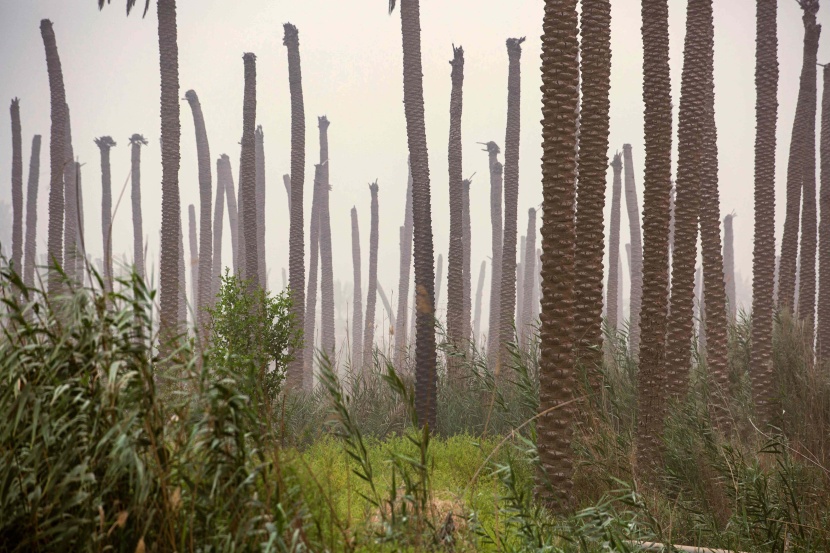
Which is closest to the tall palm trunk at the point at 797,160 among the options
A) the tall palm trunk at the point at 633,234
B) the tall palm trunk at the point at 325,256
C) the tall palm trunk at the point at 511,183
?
the tall palm trunk at the point at 511,183

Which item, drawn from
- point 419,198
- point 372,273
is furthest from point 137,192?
point 419,198

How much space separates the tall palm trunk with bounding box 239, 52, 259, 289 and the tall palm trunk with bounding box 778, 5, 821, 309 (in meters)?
11.7

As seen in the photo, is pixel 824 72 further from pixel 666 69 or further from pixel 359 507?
pixel 359 507

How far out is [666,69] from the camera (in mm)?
10109

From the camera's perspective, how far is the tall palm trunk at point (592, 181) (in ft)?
30.1

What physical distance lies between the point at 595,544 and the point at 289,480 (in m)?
2.92

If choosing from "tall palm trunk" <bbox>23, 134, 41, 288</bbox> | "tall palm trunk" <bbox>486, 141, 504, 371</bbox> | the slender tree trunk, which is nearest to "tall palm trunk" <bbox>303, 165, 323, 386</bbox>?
the slender tree trunk

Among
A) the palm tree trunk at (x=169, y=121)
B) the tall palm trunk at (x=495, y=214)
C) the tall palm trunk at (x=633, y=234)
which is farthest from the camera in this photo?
the tall palm trunk at (x=495, y=214)

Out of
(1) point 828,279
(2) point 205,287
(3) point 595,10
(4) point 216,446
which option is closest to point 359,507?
(4) point 216,446

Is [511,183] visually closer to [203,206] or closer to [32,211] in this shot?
[203,206]

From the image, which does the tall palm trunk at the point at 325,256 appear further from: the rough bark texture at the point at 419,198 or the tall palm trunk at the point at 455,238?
the rough bark texture at the point at 419,198

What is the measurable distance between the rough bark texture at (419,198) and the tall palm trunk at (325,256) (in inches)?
440

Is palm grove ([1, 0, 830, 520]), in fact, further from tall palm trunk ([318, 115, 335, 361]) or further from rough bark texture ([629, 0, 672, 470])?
tall palm trunk ([318, 115, 335, 361])

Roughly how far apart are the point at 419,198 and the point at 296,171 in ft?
24.2
